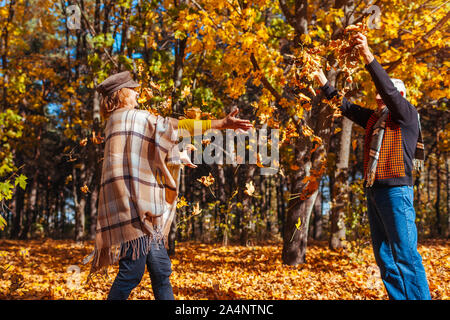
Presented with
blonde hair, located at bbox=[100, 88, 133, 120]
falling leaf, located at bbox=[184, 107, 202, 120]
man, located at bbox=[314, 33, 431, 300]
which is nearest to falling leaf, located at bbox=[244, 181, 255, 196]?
falling leaf, located at bbox=[184, 107, 202, 120]

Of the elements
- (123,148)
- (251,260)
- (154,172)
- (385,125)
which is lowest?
(251,260)

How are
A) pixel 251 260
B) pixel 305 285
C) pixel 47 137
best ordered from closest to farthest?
1. pixel 305 285
2. pixel 251 260
3. pixel 47 137

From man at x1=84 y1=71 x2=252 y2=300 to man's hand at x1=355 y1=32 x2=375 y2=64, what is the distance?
1108 millimetres

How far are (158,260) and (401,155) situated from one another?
203 cm

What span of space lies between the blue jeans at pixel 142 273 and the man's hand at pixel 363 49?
2105mm

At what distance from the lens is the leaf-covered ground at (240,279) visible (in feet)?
15.3

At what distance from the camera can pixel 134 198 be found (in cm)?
251

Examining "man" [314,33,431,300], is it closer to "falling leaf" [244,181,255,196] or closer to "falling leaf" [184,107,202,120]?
"falling leaf" [184,107,202,120]

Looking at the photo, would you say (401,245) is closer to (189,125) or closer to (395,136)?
(395,136)

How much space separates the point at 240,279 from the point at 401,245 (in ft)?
10.8

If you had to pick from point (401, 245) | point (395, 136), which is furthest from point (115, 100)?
point (401, 245)
